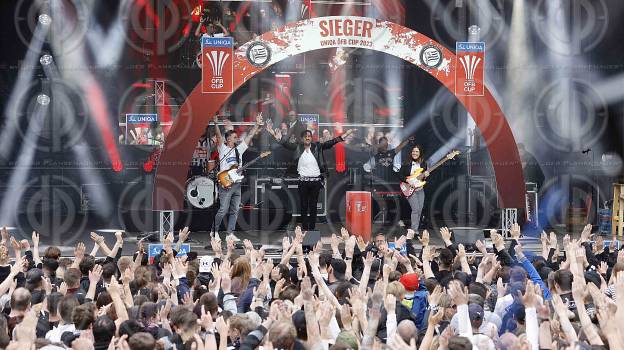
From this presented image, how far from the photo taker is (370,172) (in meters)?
16.5

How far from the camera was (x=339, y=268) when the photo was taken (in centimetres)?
827

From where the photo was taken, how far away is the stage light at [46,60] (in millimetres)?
15680

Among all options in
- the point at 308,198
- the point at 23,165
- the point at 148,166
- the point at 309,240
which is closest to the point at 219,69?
the point at 309,240

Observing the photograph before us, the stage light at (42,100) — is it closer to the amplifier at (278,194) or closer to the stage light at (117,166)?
the stage light at (117,166)

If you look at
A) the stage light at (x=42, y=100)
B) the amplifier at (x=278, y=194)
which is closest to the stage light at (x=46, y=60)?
the stage light at (x=42, y=100)

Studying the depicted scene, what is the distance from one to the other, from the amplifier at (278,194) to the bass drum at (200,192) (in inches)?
43.1

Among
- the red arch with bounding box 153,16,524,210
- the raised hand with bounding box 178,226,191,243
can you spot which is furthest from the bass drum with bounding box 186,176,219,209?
the raised hand with bounding box 178,226,191,243

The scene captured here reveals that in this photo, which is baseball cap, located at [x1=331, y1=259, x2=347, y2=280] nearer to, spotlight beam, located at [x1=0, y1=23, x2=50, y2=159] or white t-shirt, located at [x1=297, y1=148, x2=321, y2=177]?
white t-shirt, located at [x1=297, y1=148, x2=321, y2=177]

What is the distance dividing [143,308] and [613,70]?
37.1 ft

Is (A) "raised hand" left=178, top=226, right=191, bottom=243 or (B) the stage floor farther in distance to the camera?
(B) the stage floor

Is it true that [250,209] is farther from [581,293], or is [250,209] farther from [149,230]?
[581,293]

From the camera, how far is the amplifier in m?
16.1

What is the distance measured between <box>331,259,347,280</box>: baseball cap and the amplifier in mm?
7759

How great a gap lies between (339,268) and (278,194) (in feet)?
26.1
